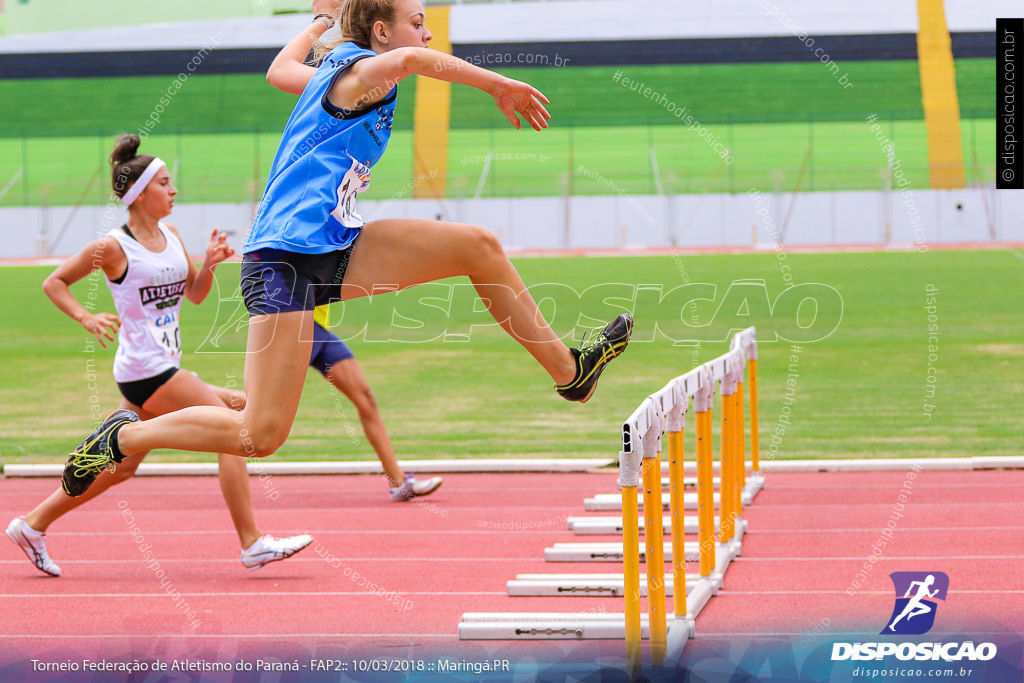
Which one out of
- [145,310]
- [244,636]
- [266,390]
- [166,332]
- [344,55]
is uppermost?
[344,55]

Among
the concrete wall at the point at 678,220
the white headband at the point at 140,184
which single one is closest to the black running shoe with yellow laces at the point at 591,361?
the white headband at the point at 140,184

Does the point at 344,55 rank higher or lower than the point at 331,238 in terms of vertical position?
higher

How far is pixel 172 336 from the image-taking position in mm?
5688

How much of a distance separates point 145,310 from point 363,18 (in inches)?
97.4

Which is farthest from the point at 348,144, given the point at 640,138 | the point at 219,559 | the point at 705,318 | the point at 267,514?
the point at 640,138

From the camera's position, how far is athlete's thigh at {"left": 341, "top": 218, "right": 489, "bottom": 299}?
364cm

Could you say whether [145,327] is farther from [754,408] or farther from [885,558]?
[885,558]

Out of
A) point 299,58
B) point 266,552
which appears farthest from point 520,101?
point 266,552

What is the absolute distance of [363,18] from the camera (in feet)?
12.1

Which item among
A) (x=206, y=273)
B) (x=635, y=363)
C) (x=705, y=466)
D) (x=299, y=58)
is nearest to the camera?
(x=299, y=58)

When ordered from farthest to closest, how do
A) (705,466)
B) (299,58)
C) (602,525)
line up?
(602,525), (705,466), (299,58)

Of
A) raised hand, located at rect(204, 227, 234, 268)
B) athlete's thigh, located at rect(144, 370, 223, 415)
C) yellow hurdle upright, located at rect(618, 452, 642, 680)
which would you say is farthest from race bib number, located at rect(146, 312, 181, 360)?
yellow hurdle upright, located at rect(618, 452, 642, 680)

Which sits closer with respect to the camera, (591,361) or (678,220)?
(591,361)

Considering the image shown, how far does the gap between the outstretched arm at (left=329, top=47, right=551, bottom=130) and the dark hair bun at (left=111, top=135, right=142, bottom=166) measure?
2436 millimetres
